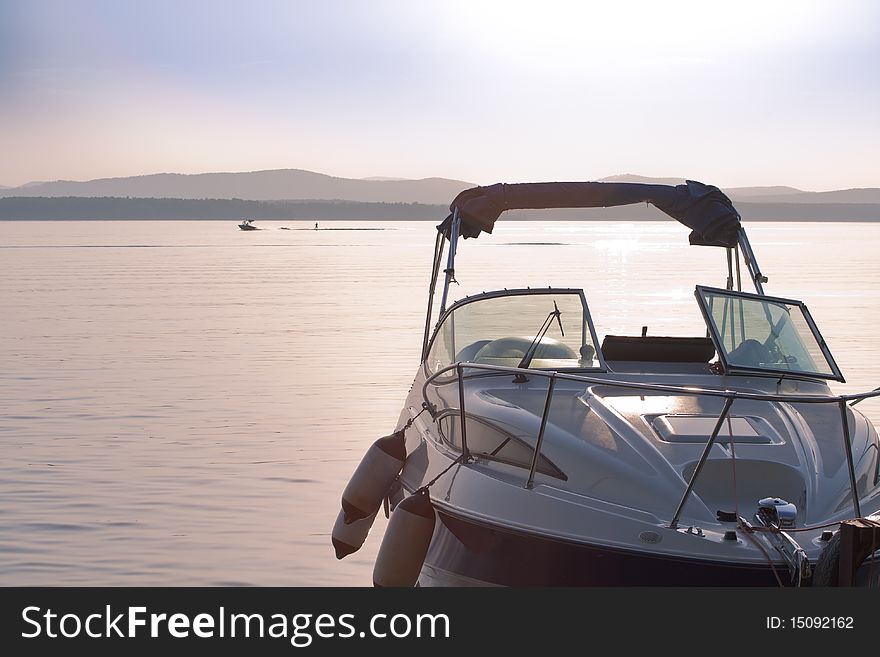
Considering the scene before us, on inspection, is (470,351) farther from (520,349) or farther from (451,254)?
(451,254)

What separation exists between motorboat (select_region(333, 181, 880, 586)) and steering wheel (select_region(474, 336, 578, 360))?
15 mm

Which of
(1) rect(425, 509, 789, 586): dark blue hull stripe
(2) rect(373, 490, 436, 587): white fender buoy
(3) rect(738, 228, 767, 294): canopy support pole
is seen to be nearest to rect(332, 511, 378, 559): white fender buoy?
(2) rect(373, 490, 436, 587): white fender buoy

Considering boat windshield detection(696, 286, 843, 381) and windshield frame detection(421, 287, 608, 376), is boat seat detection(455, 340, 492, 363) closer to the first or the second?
windshield frame detection(421, 287, 608, 376)

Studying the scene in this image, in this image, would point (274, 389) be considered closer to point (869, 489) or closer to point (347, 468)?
point (347, 468)

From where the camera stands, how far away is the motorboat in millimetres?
6375

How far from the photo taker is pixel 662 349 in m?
9.63

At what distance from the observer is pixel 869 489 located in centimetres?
738

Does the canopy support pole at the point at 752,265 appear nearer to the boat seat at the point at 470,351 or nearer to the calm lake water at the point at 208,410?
the boat seat at the point at 470,351

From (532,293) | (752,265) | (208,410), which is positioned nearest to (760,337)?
(752,265)

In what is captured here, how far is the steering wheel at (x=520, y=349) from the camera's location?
9.36 metres

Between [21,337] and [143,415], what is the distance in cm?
961

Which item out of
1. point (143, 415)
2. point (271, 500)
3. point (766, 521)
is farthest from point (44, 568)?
point (143, 415)

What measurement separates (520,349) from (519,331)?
0.36m

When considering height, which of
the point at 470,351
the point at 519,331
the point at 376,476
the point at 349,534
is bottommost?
the point at 349,534
